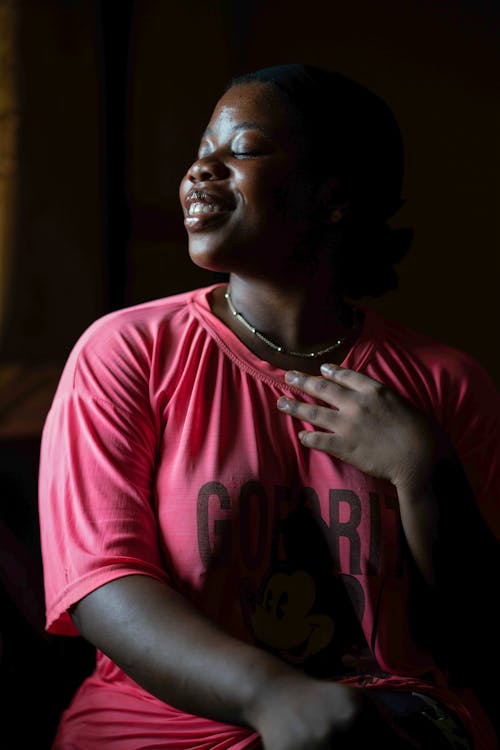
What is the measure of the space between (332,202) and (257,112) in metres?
0.13

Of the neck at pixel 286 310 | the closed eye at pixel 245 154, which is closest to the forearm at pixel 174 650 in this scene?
the neck at pixel 286 310

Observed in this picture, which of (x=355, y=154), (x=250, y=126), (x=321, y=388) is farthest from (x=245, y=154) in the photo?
(x=321, y=388)

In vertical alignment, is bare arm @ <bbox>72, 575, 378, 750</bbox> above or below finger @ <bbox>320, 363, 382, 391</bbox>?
below

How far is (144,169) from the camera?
142 centimetres

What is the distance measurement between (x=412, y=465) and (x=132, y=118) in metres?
0.77

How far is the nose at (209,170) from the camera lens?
0.93m

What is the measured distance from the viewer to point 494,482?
992 millimetres

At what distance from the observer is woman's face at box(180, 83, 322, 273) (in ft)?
3.04

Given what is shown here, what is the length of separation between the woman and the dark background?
0.65 feet

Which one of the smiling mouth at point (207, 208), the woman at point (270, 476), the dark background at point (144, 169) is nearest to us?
the woman at point (270, 476)

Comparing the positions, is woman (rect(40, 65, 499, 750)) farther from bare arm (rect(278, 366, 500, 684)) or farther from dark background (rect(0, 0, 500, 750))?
dark background (rect(0, 0, 500, 750))

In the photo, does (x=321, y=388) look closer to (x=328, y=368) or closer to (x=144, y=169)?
(x=328, y=368)

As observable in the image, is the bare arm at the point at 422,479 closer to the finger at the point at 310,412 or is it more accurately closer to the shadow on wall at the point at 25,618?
the finger at the point at 310,412

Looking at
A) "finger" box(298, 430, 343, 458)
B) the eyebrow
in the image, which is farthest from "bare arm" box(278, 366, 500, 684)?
the eyebrow
